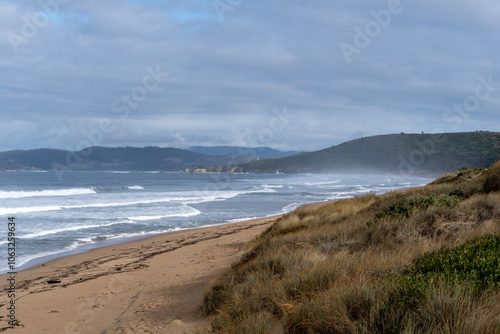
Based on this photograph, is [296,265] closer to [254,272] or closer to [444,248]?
[254,272]

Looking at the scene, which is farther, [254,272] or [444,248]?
[254,272]

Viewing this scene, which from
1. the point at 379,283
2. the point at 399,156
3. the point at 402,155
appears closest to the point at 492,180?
the point at 379,283

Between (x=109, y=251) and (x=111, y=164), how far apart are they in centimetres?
18983

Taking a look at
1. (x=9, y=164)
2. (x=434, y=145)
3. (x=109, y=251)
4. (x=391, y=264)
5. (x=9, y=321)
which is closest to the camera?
(x=391, y=264)

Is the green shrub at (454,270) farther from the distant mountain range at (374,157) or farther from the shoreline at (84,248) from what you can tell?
the distant mountain range at (374,157)

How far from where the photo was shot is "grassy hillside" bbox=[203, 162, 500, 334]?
3.29 m

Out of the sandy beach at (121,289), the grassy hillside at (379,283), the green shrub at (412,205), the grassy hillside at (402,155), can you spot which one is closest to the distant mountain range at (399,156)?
the grassy hillside at (402,155)

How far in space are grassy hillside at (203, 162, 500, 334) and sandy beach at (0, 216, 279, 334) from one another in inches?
39.4

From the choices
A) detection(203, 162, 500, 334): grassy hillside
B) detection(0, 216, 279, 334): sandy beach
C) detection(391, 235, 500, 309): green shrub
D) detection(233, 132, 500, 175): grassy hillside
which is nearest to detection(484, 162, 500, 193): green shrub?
detection(203, 162, 500, 334): grassy hillside

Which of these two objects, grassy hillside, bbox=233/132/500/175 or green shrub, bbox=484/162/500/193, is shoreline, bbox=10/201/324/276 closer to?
green shrub, bbox=484/162/500/193

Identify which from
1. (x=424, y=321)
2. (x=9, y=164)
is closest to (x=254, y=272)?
(x=424, y=321)

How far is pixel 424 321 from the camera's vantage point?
3.20 metres

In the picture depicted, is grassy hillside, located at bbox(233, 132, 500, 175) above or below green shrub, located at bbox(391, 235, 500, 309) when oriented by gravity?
above

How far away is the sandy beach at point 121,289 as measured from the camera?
605 centimetres
